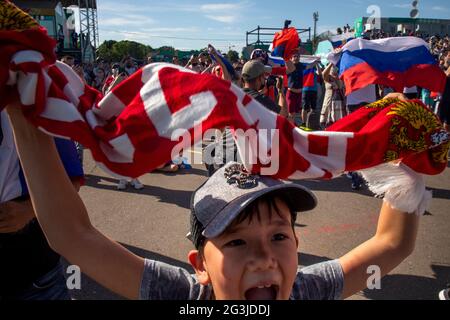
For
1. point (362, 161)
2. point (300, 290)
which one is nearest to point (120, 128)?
point (362, 161)

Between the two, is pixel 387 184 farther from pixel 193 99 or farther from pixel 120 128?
pixel 120 128

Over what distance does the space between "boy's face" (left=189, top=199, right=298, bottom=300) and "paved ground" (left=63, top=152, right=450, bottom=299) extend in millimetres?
2282

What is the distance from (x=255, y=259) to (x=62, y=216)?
564 mm

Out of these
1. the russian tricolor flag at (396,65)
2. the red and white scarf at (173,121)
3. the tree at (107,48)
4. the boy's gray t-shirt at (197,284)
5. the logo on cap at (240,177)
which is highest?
the tree at (107,48)

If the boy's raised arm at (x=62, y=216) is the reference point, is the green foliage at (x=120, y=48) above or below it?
above

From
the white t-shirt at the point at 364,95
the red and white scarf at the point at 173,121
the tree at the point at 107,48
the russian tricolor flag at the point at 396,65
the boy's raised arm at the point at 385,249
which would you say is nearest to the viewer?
the red and white scarf at the point at 173,121

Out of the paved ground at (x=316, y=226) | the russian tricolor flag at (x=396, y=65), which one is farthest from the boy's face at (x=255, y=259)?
the russian tricolor flag at (x=396, y=65)

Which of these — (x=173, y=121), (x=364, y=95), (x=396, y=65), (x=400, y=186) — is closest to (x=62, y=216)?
(x=173, y=121)

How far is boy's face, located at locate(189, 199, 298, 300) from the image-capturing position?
44.4 inches

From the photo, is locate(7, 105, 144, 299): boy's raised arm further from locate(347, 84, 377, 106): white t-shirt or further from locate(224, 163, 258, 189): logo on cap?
locate(347, 84, 377, 106): white t-shirt

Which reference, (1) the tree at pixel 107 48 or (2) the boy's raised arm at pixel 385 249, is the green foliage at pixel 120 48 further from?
(2) the boy's raised arm at pixel 385 249

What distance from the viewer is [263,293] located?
116 centimetres

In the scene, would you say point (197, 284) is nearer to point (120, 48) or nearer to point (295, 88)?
point (295, 88)

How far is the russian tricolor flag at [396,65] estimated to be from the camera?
11.0 ft
